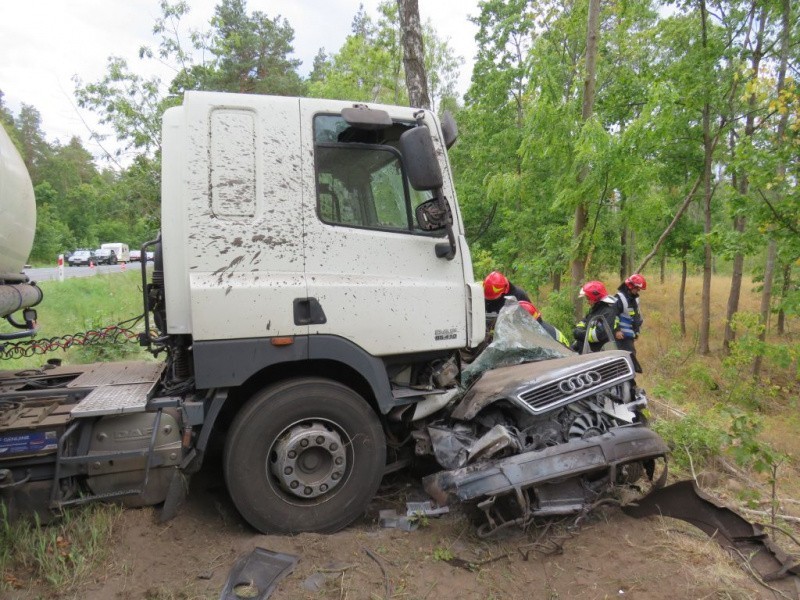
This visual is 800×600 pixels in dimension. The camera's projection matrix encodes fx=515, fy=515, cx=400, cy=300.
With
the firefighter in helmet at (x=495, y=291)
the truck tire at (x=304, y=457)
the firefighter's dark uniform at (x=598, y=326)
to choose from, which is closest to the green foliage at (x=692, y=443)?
the firefighter's dark uniform at (x=598, y=326)

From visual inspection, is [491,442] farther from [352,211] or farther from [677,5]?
[677,5]

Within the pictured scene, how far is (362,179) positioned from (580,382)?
77.8 inches

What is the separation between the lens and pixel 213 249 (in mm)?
2973

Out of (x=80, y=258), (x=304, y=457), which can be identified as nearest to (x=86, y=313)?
(x=304, y=457)

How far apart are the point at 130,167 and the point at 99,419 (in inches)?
457

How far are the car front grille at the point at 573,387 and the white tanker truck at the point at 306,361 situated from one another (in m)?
0.01

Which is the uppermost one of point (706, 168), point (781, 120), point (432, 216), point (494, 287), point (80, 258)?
point (781, 120)

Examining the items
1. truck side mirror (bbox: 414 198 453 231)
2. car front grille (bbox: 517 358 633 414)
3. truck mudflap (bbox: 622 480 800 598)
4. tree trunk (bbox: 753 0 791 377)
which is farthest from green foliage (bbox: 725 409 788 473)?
tree trunk (bbox: 753 0 791 377)

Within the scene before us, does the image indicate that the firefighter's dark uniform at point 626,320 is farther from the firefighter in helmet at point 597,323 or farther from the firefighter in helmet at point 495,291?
the firefighter in helmet at point 495,291

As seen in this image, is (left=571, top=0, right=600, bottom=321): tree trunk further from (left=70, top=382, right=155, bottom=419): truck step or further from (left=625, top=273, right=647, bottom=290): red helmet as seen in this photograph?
(left=70, top=382, right=155, bottom=419): truck step

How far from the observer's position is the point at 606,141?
6645 mm

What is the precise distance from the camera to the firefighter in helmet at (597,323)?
5809 millimetres

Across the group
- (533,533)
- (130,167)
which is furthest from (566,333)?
(130,167)

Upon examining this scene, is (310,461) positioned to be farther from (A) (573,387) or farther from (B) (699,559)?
(B) (699,559)
